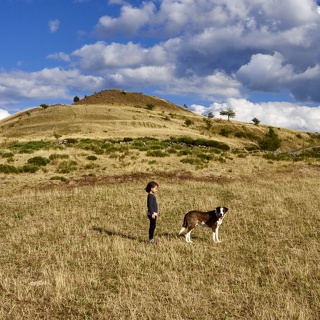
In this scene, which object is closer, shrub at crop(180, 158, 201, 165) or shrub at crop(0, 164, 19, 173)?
shrub at crop(0, 164, 19, 173)

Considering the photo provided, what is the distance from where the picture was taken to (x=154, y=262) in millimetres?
10148

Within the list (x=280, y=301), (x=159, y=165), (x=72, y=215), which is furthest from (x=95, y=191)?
(x=280, y=301)

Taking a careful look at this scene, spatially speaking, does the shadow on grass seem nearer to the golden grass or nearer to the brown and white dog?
the golden grass

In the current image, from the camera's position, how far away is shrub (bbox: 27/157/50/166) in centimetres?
3234

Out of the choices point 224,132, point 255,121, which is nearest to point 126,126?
point 224,132

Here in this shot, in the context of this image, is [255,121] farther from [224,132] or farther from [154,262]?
[154,262]

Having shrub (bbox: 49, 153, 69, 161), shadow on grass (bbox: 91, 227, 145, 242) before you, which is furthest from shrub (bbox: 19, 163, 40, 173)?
shadow on grass (bbox: 91, 227, 145, 242)

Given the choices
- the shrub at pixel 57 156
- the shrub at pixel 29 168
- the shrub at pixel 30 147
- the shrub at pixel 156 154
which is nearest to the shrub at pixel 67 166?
the shrub at pixel 29 168

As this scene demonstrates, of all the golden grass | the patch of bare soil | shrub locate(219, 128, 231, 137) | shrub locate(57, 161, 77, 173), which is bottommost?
the golden grass

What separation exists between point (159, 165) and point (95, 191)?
12.1m

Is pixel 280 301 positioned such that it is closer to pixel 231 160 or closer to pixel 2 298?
pixel 2 298

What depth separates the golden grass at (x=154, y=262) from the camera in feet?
25.0

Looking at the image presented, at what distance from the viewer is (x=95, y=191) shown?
22.0 m

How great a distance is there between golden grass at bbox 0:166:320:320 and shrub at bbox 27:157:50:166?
13.3 m
